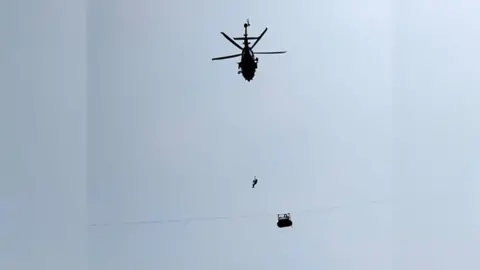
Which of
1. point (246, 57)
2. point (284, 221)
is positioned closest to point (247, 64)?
point (246, 57)

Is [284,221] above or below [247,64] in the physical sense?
below

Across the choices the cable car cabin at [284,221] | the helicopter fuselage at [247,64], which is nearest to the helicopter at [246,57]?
the helicopter fuselage at [247,64]

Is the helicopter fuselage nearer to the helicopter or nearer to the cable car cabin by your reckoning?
the helicopter

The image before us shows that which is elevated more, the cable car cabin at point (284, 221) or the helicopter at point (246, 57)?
the helicopter at point (246, 57)

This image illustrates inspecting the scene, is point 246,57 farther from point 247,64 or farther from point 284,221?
point 284,221

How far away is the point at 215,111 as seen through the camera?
1.59 metres

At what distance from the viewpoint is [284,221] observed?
163 centimetres

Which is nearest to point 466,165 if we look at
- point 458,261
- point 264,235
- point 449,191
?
point 449,191

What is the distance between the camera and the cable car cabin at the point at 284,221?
1624mm

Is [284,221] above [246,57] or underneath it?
underneath

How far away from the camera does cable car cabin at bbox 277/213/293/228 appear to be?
5.33ft

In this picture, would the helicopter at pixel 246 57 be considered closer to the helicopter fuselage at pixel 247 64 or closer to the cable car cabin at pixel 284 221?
the helicopter fuselage at pixel 247 64

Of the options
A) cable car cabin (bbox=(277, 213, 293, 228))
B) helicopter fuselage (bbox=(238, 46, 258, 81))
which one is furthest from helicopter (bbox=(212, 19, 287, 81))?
cable car cabin (bbox=(277, 213, 293, 228))

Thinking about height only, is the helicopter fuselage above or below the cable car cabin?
above
